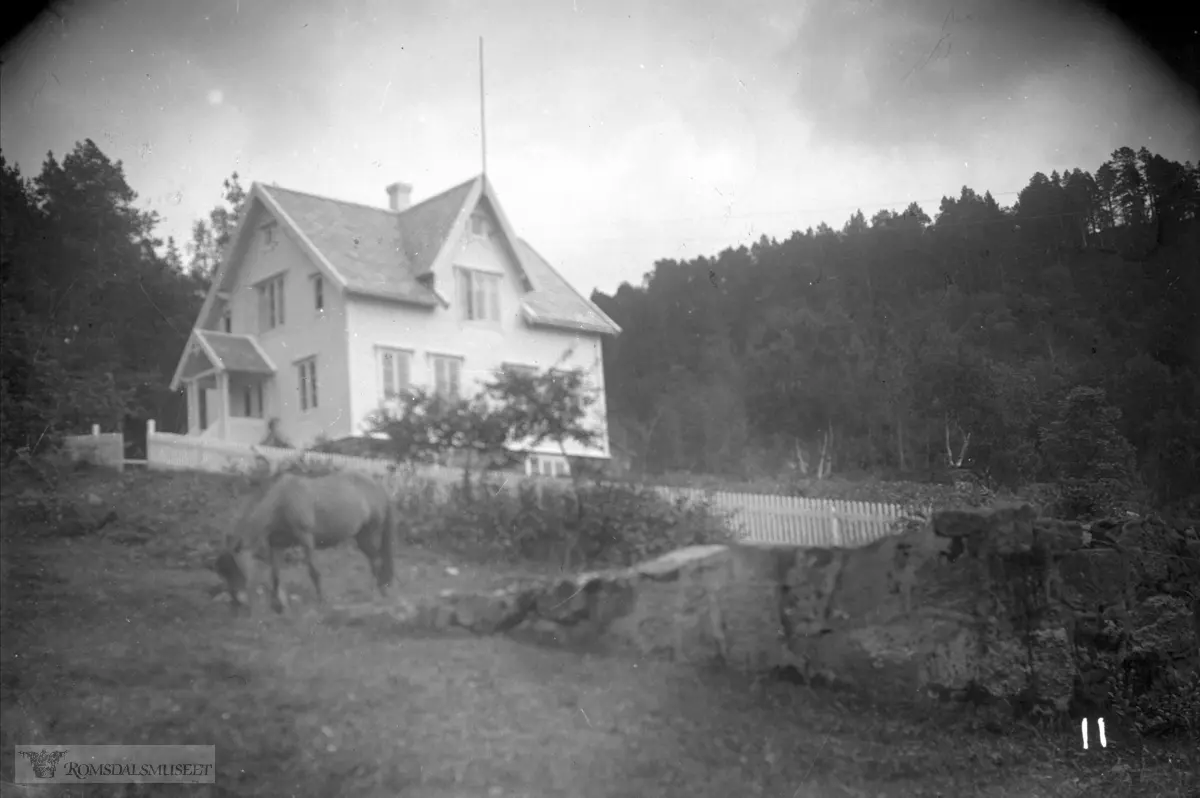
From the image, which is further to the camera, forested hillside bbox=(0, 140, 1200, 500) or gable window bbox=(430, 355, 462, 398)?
gable window bbox=(430, 355, 462, 398)

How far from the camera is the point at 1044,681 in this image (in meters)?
3.48

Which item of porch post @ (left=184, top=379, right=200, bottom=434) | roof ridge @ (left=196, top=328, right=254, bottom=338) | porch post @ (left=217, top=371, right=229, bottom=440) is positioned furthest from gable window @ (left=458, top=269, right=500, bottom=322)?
porch post @ (left=184, top=379, right=200, bottom=434)

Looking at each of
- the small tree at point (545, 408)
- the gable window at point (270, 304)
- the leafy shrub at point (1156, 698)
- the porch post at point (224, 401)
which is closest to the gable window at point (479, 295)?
the small tree at point (545, 408)

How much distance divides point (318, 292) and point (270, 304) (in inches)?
8.8

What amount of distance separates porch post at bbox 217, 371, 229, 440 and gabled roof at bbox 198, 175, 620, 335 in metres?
0.27

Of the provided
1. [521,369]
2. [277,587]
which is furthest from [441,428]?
[277,587]

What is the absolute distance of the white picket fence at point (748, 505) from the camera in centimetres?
369

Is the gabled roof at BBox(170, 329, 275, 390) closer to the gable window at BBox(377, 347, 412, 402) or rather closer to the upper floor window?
the gable window at BBox(377, 347, 412, 402)

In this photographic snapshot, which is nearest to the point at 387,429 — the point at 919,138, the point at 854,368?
the point at 854,368

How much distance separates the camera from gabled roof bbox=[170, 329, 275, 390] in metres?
3.96

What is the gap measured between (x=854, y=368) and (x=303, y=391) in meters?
2.14

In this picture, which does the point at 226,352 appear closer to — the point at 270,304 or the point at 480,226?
the point at 270,304

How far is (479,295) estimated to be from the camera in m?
3.94

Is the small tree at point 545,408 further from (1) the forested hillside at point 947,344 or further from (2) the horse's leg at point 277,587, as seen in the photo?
(2) the horse's leg at point 277,587
